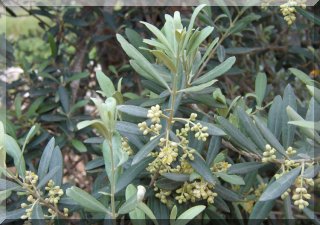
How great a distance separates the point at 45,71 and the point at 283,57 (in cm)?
107

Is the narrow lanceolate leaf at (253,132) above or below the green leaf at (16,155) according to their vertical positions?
above

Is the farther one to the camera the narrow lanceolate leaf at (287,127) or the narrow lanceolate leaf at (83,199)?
the narrow lanceolate leaf at (287,127)

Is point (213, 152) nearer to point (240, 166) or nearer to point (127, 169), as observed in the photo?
point (240, 166)

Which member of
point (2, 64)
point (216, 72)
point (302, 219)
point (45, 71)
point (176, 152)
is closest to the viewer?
point (176, 152)

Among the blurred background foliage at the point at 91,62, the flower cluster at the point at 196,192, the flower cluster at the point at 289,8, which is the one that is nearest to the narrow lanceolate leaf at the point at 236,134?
the flower cluster at the point at 196,192

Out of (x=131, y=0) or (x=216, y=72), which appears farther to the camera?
(x=131, y=0)

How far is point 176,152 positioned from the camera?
3.36 ft

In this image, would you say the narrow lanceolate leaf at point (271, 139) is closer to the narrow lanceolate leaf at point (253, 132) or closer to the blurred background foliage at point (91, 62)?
the narrow lanceolate leaf at point (253, 132)

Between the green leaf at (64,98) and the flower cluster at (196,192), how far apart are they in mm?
837

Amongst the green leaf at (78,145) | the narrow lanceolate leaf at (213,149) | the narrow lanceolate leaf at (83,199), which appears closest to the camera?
the narrow lanceolate leaf at (83,199)

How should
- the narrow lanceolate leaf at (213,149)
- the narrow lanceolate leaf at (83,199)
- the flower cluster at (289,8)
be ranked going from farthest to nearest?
Result: the flower cluster at (289,8), the narrow lanceolate leaf at (213,149), the narrow lanceolate leaf at (83,199)

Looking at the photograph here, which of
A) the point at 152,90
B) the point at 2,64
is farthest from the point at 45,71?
the point at 152,90

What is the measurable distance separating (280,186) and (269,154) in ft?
0.35

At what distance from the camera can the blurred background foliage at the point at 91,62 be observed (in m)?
1.80
